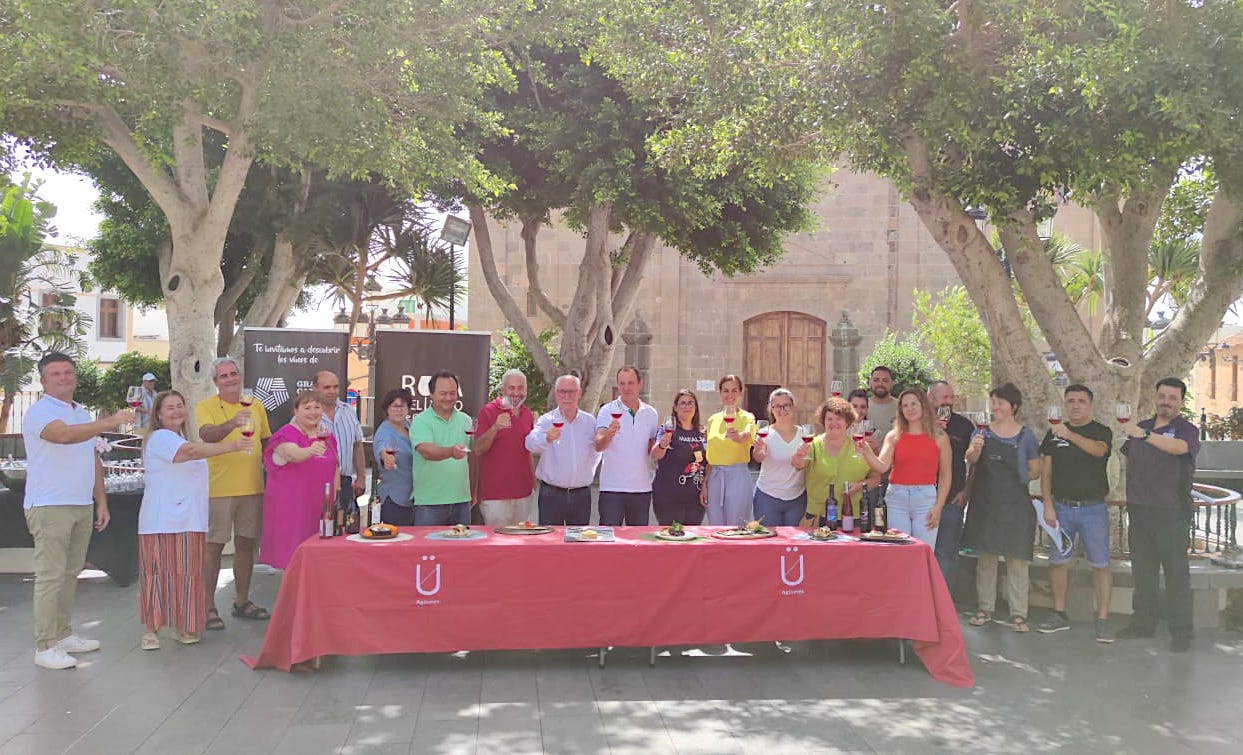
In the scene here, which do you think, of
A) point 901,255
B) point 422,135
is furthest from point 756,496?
point 901,255

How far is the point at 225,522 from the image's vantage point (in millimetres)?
6461

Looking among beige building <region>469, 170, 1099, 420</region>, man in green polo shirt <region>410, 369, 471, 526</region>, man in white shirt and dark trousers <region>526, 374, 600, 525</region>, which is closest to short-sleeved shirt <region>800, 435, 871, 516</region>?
man in white shirt and dark trousers <region>526, 374, 600, 525</region>

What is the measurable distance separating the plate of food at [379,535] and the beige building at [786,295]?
1833cm

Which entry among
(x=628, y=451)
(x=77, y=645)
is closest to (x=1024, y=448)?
(x=628, y=451)

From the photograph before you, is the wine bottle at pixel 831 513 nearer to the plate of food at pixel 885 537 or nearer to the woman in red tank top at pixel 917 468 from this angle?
the plate of food at pixel 885 537

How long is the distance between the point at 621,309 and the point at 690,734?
1175 cm

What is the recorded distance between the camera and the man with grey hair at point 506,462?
664 cm

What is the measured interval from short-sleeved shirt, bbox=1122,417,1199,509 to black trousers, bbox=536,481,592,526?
367 cm

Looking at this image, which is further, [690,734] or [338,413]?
[338,413]

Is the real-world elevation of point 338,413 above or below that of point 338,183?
below

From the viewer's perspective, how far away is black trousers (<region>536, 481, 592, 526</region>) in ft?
21.8

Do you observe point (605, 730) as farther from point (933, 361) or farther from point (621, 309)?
point (933, 361)

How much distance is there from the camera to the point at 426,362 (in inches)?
429

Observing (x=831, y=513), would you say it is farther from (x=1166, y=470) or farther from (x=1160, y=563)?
(x=1160, y=563)
